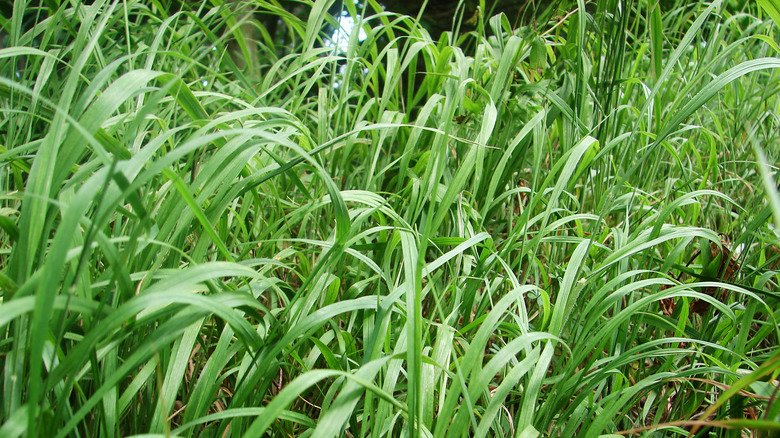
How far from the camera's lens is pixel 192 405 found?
1.53 feet

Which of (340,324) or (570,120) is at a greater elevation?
(570,120)

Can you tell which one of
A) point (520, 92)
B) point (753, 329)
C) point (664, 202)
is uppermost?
point (520, 92)

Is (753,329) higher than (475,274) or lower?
lower

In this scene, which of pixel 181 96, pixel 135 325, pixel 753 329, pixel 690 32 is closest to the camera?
pixel 135 325

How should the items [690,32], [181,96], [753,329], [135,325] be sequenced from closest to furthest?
[135,325] → [181,96] → [690,32] → [753,329]

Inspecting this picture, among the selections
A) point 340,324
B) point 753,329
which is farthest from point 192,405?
point 753,329

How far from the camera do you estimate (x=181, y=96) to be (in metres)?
0.51

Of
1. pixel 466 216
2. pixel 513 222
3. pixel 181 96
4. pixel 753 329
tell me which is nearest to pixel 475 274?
pixel 466 216

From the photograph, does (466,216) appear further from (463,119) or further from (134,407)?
(134,407)

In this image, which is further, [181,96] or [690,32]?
[690,32]

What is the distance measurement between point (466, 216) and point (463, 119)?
0.21m

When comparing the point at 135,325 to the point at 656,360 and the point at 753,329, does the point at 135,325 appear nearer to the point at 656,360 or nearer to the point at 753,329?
the point at 656,360

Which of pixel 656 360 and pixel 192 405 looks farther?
pixel 656 360

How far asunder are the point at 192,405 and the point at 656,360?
24.1 inches
